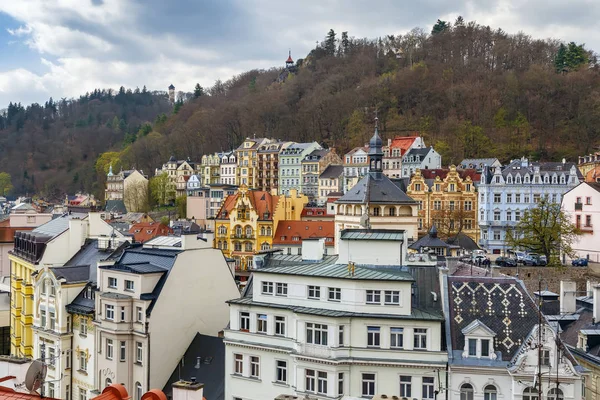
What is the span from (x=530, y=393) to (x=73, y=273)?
899 inches

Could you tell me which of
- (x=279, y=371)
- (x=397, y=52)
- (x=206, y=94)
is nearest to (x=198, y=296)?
(x=279, y=371)

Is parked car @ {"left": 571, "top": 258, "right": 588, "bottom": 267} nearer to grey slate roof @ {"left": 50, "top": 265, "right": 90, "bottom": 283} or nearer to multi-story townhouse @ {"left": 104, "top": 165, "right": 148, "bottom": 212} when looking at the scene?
grey slate roof @ {"left": 50, "top": 265, "right": 90, "bottom": 283}

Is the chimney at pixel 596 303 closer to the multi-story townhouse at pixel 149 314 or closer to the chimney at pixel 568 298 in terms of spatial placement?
the chimney at pixel 568 298

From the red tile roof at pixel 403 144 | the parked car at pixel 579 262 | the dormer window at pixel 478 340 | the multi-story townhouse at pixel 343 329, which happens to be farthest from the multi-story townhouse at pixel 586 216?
the red tile roof at pixel 403 144

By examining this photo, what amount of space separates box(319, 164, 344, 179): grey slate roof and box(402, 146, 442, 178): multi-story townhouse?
9186mm

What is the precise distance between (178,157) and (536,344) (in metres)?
125

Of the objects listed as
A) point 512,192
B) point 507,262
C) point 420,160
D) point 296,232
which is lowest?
point 507,262

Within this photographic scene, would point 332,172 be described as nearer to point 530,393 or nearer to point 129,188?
point 129,188

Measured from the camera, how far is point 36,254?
39938mm

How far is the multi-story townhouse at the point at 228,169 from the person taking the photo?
117562mm

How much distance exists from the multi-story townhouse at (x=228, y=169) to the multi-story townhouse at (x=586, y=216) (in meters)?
65.7

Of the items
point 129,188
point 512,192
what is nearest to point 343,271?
point 512,192

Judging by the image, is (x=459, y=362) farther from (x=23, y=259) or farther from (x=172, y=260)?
(x=23, y=259)

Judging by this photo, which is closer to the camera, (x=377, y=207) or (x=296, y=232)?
(x=377, y=207)
